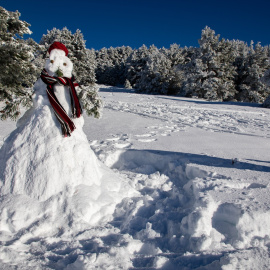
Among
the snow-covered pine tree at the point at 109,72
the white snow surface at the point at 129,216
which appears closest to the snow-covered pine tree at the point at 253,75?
the snow-covered pine tree at the point at 109,72

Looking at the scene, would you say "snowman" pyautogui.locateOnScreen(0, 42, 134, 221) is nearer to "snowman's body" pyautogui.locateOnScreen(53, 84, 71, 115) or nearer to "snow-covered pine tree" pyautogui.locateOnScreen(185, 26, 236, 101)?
"snowman's body" pyautogui.locateOnScreen(53, 84, 71, 115)

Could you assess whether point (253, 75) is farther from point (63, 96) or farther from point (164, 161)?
point (63, 96)

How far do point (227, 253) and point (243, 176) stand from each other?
175 cm

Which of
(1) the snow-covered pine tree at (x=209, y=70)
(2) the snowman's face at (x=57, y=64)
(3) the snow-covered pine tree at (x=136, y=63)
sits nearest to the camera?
(2) the snowman's face at (x=57, y=64)

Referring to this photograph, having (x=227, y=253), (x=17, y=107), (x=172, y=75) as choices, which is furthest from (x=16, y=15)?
(x=172, y=75)

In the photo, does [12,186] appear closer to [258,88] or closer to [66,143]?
[66,143]

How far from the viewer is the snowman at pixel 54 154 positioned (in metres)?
2.45

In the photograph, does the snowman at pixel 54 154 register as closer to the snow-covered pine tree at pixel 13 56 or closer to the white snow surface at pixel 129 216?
the white snow surface at pixel 129 216

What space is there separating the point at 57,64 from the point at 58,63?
0.02 m

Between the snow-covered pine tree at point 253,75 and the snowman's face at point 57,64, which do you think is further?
the snow-covered pine tree at point 253,75

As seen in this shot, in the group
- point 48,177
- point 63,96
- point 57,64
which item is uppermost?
point 57,64

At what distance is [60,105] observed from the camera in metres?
2.66

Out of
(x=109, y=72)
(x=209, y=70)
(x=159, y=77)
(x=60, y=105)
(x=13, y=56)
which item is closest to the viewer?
(x=60, y=105)

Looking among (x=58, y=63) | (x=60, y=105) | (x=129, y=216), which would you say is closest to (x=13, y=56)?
(x=58, y=63)
